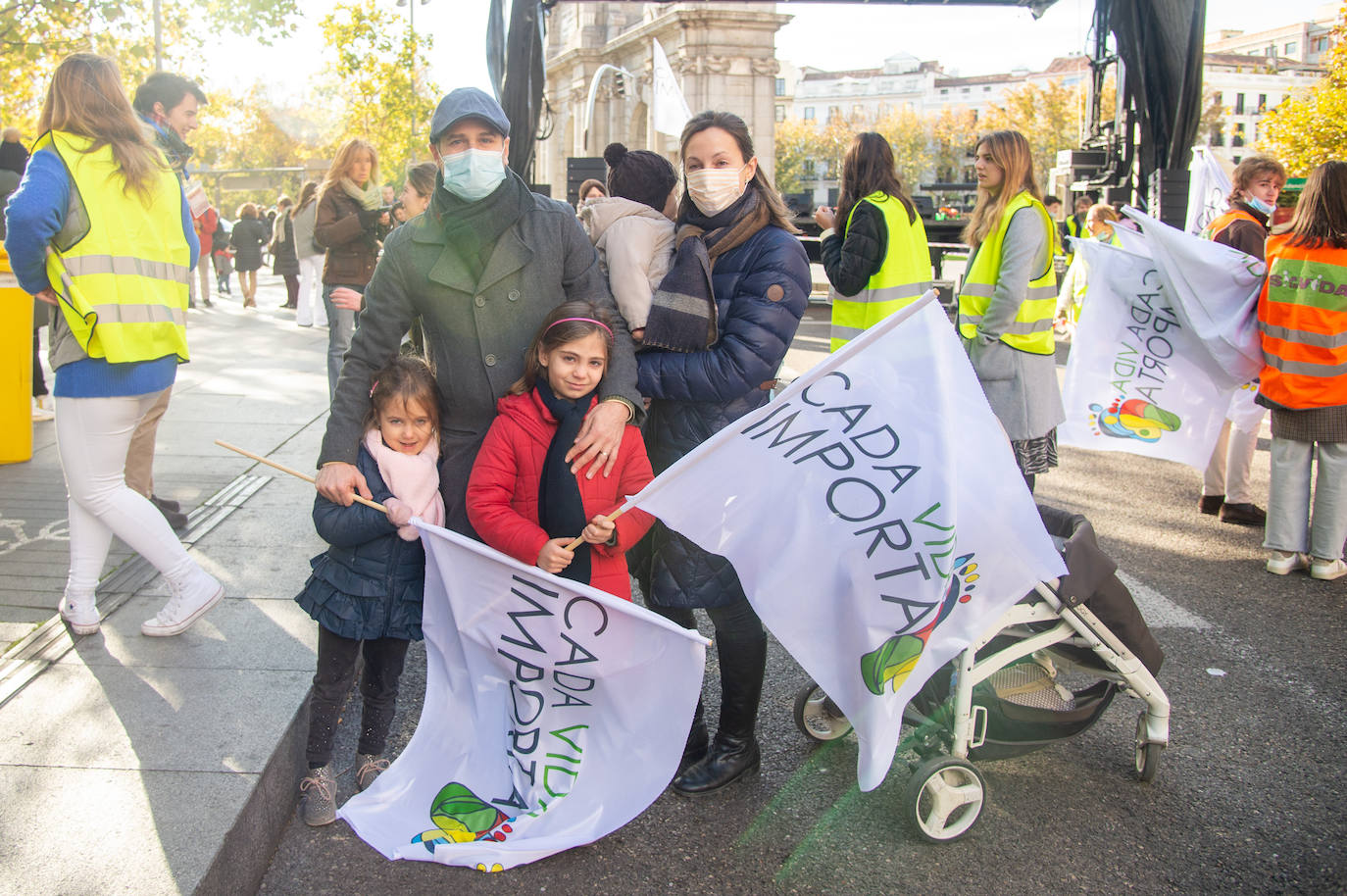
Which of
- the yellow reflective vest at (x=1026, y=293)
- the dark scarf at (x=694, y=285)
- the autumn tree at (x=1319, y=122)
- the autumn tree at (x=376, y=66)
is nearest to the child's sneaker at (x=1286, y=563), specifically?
the yellow reflective vest at (x=1026, y=293)

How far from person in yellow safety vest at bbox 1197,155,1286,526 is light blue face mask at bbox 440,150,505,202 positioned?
4.65 meters

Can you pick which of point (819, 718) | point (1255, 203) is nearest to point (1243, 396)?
point (1255, 203)

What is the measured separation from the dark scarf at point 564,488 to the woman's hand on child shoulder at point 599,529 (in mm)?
106

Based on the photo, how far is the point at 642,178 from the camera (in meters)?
3.40

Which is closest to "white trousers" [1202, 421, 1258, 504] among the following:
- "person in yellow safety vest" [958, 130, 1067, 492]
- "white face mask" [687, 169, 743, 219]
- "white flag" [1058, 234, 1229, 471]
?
"white flag" [1058, 234, 1229, 471]

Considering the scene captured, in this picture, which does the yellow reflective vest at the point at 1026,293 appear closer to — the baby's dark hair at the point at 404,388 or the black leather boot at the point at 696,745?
the black leather boot at the point at 696,745

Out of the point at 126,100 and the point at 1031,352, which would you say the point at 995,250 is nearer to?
the point at 1031,352

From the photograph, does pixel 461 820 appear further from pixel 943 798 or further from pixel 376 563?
pixel 943 798

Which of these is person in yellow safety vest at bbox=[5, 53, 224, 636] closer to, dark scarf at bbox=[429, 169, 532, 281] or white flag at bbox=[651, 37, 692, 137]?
dark scarf at bbox=[429, 169, 532, 281]

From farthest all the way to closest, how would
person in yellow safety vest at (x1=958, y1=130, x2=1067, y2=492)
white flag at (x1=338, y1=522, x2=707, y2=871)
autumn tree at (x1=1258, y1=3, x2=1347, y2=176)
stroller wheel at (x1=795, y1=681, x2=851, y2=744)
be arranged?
autumn tree at (x1=1258, y1=3, x2=1347, y2=176), person in yellow safety vest at (x1=958, y1=130, x2=1067, y2=492), stroller wheel at (x1=795, y1=681, x2=851, y2=744), white flag at (x1=338, y1=522, x2=707, y2=871)

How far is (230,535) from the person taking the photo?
5203mm

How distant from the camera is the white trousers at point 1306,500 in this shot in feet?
16.9

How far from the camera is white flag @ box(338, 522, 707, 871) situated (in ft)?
9.00

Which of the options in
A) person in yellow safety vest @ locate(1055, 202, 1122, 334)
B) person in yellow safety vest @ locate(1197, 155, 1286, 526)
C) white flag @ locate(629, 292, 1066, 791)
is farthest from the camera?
person in yellow safety vest @ locate(1197, 155, 1286, 526)
